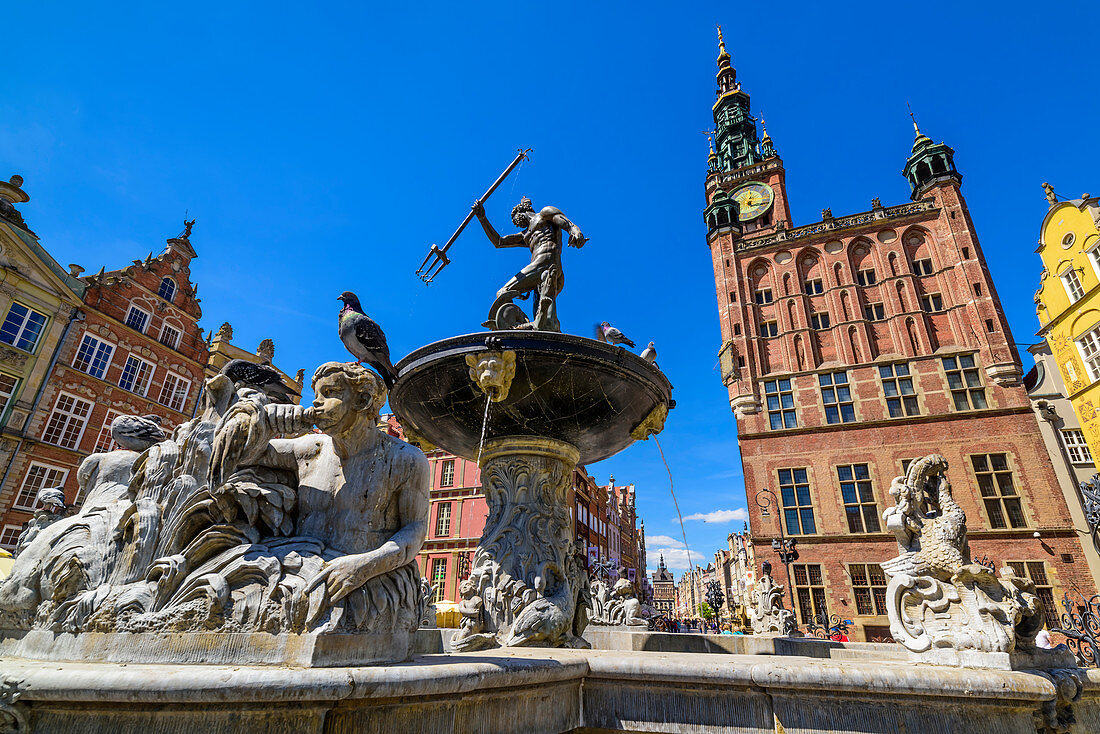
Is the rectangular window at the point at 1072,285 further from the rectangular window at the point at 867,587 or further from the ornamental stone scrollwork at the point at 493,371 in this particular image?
the ornamental stone scrollwork at the point at 493,371

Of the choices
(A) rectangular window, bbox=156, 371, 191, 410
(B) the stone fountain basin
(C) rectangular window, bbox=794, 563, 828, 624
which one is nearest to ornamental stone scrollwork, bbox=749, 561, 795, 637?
(B) the stone fountain basin

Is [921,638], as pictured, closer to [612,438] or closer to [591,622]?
[612,438]

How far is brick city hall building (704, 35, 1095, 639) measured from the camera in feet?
62.5

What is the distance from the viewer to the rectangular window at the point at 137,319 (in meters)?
21.0

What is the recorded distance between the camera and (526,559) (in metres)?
4.50

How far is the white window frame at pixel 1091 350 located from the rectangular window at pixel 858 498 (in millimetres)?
7659

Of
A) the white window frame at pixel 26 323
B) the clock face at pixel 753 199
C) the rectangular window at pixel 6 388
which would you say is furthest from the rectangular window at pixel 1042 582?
the white window frame at pixel 26 323

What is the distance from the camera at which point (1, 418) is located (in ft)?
54.7

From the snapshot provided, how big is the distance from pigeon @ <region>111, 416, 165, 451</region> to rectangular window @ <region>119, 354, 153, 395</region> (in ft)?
71.9

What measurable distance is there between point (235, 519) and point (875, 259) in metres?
28.9

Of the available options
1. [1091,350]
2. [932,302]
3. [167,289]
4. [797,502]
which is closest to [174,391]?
[167,289]

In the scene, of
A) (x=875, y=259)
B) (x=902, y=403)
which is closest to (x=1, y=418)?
(x=902, y=403)

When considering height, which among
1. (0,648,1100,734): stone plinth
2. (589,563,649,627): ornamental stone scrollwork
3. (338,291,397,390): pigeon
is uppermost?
(338,291,397,390): pigeon

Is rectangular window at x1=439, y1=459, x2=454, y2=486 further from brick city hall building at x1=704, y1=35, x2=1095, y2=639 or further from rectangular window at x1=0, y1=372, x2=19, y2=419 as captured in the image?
rectangular window at x1=0, y1=372, x2=19, y2=419
